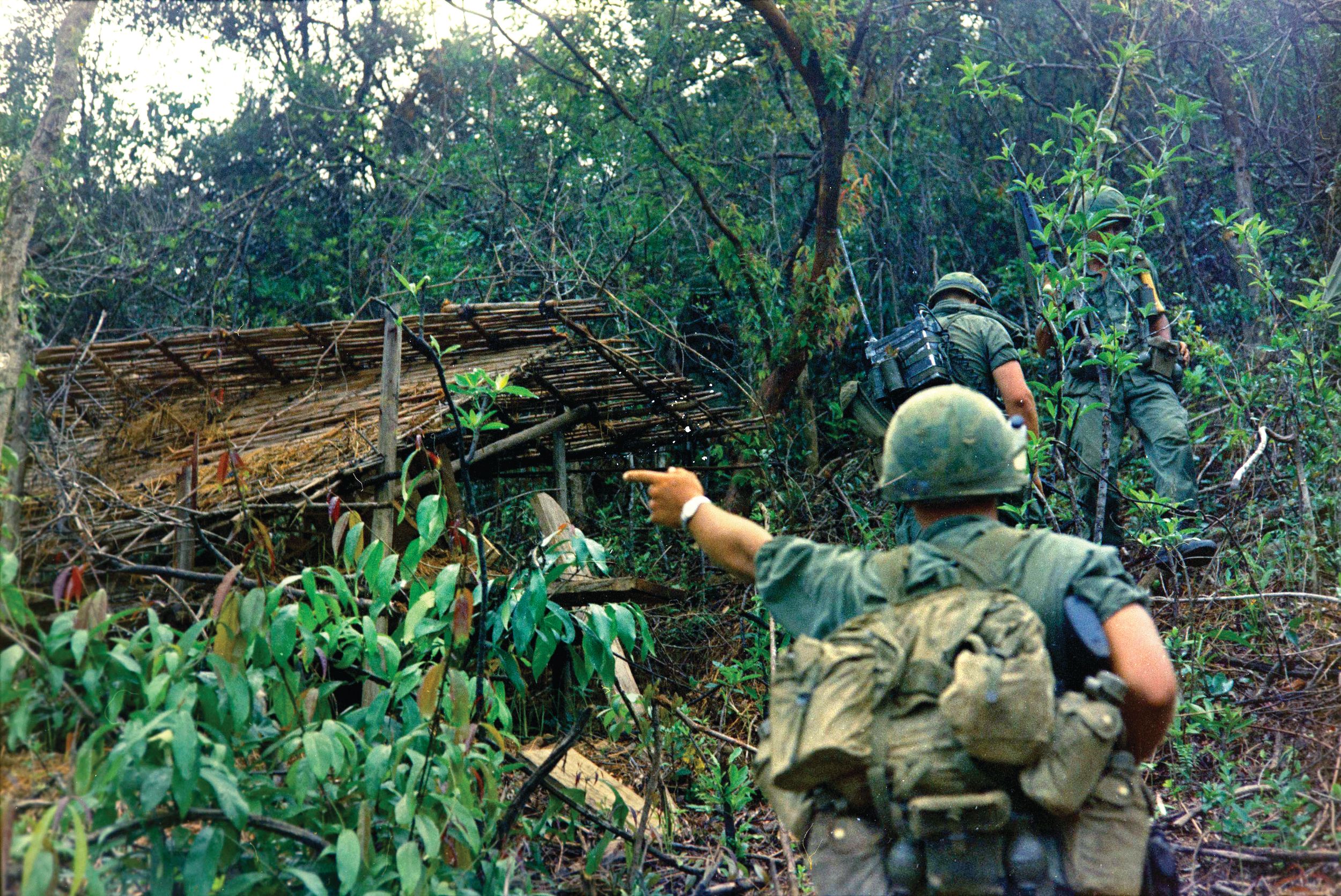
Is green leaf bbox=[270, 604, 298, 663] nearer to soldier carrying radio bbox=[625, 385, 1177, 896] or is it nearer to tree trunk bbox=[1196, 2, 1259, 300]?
soldier carrying radio bbox=[625, 385, 1177, 896]

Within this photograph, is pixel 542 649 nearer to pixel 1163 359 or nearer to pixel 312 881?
pixel 312 881

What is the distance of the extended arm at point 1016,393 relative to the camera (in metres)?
5.56

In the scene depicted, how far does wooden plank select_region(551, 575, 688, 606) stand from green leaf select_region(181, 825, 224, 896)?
3.46m

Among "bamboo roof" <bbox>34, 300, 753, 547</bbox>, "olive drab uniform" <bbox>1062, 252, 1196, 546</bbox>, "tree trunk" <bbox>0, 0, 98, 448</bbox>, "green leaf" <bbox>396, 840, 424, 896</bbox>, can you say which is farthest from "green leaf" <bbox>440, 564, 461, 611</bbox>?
"olive drab uniform" <bbox>1062, 252, 1196, 546</bbox>

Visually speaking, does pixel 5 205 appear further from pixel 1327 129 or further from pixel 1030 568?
pixel 1327 129

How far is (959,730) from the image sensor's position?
2.30 meters

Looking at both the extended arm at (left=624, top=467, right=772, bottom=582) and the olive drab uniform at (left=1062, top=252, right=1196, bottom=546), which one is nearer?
the extended arm at (left=624, top=467, right=772, bottom=582)

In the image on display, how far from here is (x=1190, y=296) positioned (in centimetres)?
1013

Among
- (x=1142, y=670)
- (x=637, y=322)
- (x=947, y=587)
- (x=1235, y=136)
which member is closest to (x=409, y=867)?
(x=947, y=587)

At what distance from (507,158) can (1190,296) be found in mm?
6722

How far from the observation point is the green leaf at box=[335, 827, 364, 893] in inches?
119

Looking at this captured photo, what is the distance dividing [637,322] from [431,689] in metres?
7.36

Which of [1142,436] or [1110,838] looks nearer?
[1110,838]

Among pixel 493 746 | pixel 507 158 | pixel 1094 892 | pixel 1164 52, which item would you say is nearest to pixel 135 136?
pixel 507 158
